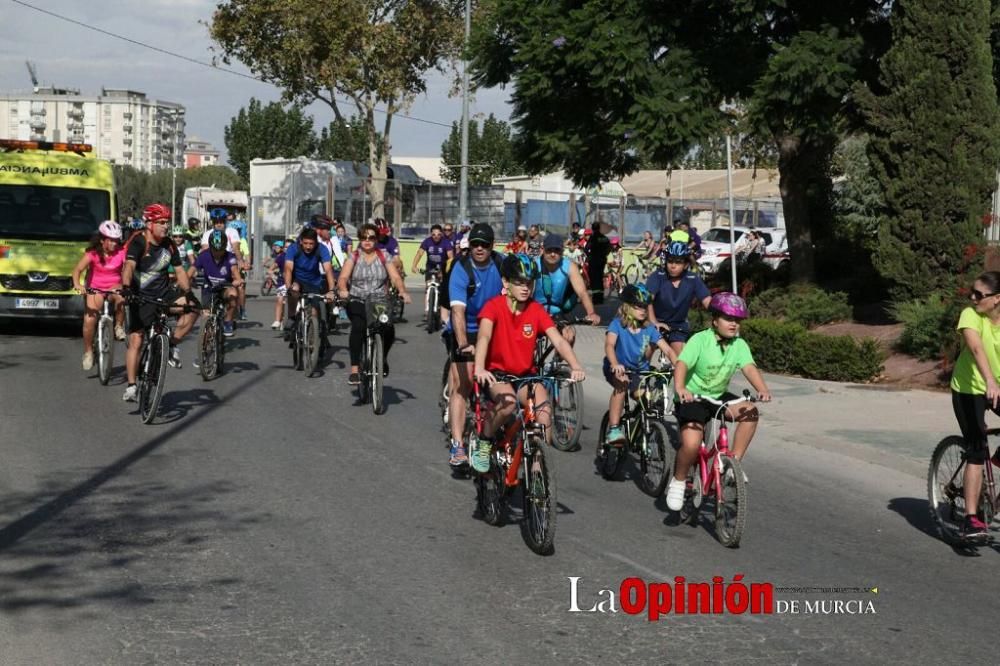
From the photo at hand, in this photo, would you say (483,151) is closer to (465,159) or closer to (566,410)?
(465,159)

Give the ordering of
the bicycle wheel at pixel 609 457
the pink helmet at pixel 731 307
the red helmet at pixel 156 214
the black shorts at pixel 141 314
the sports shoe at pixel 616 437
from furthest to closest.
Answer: the red helmet at pixel 156 214
the black shorts at pixel 141 314
the bicycle wheel at pixel 609 457
the sports shoe at pixel 616 437
the pink helmet at pixel 731 307

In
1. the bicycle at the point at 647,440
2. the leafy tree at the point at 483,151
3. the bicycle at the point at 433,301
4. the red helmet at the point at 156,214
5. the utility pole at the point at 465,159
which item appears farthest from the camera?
the leafy tree at the point at 483,151

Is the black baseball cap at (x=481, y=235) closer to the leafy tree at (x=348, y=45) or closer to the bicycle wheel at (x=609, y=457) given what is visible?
the bicycle wheel at (x=609, y=457)

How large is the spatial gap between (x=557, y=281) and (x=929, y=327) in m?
6.86

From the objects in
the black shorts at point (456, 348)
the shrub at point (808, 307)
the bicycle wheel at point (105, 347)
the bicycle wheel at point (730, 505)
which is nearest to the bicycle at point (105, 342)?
the bicycle wheel at point (105, 347)

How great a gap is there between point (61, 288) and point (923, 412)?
1227 cm

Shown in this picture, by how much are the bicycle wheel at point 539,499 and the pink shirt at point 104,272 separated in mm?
8896

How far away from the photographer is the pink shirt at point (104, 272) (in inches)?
611

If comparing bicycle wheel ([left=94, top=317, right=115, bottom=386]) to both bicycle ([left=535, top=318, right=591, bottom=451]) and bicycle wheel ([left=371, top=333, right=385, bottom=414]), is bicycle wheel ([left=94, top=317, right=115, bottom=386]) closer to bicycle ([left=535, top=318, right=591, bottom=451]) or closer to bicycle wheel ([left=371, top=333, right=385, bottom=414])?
bicycle wheel ([left=371, top=333, right=385, bottom=414])

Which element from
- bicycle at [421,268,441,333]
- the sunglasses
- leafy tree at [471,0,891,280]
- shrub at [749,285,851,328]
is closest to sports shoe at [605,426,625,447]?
the sunglasses

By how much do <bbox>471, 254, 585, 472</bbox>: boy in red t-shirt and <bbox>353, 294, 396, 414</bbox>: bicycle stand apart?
5.22 metres

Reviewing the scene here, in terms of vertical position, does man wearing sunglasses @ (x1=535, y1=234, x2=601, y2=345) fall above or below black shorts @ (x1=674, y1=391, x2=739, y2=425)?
above

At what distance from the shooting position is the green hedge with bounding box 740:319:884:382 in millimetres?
17016

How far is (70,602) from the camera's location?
6.54m
